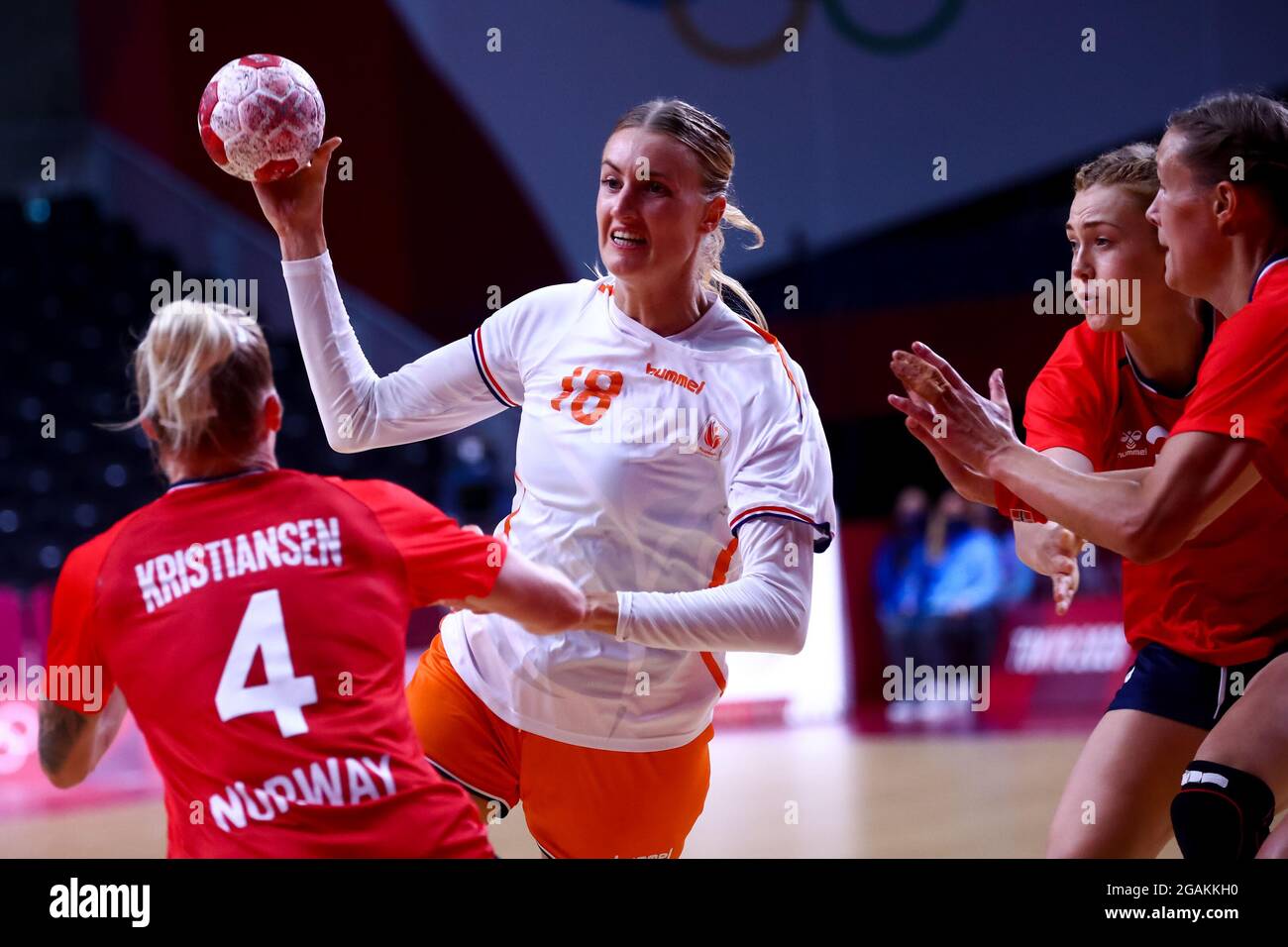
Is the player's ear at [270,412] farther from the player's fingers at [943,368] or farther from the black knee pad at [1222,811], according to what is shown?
the black knee pad at [1222,811]

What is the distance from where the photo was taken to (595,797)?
9.39ft

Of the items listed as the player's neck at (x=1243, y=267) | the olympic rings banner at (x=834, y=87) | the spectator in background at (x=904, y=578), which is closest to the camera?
the player's neck at (x=1243, y=267)

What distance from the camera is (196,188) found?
12.6 meters

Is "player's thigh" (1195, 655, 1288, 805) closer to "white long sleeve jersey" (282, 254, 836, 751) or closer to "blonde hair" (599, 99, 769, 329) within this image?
"white long sleeve jersey" (282, 254, 836, 751)

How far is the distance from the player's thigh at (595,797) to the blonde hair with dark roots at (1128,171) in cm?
152

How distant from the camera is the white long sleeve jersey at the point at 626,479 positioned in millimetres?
2773

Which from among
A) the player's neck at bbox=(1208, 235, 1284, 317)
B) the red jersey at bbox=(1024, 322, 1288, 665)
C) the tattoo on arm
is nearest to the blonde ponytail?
the red jersey at bbox=(1024, 322, 1288, 665)

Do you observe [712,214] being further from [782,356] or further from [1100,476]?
[1100,476]

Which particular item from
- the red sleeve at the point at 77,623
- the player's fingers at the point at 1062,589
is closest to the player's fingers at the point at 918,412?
the player's fingers at the point at 1062,589

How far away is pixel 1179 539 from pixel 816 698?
7864 millimetres

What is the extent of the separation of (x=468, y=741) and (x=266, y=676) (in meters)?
0.86

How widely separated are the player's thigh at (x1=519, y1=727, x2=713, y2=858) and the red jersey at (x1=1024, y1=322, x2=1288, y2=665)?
41.3 inches

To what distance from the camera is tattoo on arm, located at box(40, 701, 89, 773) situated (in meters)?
2.15

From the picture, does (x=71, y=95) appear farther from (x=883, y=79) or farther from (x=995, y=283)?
(x=995, y=283)
